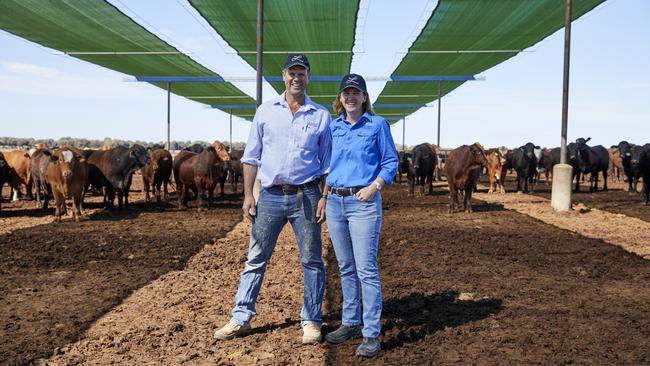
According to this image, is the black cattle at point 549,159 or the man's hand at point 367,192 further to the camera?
the black cattle at point 549,159

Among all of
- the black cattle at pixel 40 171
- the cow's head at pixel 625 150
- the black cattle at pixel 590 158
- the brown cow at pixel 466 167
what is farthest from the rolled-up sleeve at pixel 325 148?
the black cattle at pixel 590 158

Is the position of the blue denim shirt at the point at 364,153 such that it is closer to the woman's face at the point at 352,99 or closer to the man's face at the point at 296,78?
the woman's face at the point at 352,99

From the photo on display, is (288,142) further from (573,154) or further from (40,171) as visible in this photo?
(573,154)

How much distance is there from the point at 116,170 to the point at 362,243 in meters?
12.3

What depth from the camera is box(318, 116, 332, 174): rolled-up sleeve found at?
4834 mm

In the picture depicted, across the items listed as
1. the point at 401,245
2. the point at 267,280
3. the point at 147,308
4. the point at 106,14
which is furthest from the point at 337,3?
the point at 147,308

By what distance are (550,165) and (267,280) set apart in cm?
2278

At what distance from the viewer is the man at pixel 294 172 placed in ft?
15.6

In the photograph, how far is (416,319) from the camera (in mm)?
5547

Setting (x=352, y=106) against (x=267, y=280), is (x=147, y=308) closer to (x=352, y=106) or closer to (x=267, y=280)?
(x=267, y=280)

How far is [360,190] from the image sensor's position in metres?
4.57

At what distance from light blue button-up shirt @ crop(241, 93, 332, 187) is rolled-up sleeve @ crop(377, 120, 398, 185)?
45cm

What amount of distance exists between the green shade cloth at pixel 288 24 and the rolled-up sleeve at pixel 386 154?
9.87 m

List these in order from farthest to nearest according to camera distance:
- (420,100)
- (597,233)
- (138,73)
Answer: (420,100) → (138,73) → (597,233)
